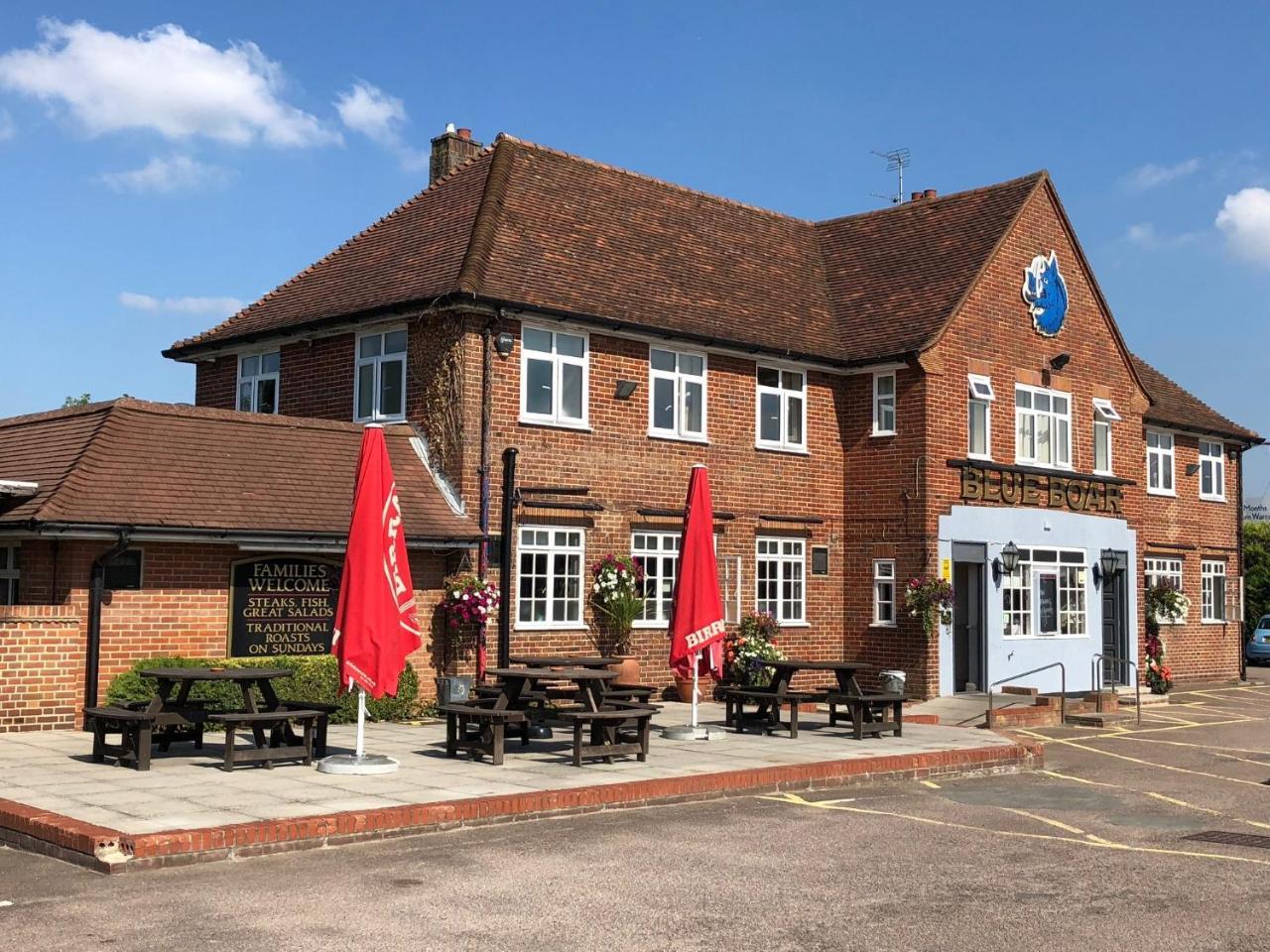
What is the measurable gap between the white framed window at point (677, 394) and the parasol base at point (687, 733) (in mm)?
6367

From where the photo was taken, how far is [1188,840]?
10742 mm

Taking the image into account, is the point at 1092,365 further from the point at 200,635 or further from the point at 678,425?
the point at 200,635

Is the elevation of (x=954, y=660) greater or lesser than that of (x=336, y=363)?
lesser

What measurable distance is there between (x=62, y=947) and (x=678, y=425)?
15.8 m

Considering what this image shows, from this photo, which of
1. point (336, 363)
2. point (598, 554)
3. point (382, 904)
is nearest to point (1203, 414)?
point (598, 554)

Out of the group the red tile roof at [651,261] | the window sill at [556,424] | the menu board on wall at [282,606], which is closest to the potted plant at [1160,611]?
the red tile roof at [651,261]

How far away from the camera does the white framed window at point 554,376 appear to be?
19984mm

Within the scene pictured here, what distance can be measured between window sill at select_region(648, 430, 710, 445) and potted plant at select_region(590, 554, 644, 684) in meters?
2.07

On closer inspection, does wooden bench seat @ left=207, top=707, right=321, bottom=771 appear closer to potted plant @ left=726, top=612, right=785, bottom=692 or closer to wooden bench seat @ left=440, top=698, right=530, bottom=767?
wooden bench seat @ left=440, top=698, right=530, bottom=767

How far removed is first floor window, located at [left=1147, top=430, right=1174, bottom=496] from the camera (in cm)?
3066

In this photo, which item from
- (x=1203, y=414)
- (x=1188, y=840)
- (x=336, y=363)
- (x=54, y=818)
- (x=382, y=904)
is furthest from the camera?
(x=1203, y=414)

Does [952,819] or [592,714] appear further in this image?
[592,714]

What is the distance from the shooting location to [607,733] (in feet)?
46.1

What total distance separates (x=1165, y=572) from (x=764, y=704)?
1653 centimetres
